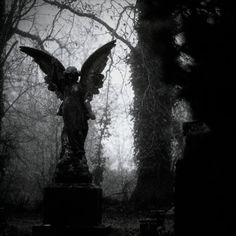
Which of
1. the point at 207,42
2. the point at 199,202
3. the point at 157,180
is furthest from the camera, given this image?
the point at 157,180

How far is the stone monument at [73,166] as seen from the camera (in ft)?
19.7

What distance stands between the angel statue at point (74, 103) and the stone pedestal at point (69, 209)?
296 millimetres

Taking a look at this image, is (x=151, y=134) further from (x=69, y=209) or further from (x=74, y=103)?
(x=69, y=209)

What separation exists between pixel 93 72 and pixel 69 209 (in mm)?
2758

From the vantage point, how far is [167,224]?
7.09 meters

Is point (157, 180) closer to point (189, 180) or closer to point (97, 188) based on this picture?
point (97, 188)

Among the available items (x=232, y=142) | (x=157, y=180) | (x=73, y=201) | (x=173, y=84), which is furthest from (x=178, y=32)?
(x=157, y=180)

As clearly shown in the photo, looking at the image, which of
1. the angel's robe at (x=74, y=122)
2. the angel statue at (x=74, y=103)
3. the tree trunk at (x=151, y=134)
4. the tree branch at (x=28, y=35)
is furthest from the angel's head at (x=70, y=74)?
the tree branch at (x=28, y=35)

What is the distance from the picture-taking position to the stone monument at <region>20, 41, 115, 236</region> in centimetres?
600

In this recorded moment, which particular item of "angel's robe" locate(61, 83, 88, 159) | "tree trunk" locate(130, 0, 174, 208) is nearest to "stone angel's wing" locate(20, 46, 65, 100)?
"angel's robe" locate(61, 83, 88, 159)

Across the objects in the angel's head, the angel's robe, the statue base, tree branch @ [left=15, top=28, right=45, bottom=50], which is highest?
tree branch @ [left=15, top=28, right=45, bottom=50]

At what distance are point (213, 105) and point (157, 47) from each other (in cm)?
43

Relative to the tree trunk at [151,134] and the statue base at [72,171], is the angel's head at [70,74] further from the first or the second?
the tree trunk at [151,134]

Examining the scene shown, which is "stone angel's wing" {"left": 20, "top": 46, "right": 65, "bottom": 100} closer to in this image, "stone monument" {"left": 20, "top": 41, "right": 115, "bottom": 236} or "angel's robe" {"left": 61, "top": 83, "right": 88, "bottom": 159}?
"stone monument" {"left": 20, "top": 41, "right": 115, "bottom": 236}
